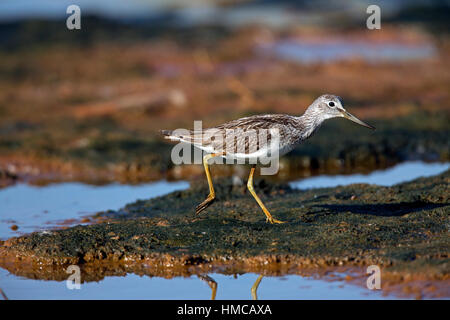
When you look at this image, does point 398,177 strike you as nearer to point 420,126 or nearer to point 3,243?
point 420,126

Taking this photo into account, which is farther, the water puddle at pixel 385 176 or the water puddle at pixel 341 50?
the water puddle at pixel 341 50

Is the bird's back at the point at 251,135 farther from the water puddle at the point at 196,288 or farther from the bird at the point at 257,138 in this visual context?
the water puddle at the point at 196,288

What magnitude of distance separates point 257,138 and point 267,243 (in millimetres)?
1448

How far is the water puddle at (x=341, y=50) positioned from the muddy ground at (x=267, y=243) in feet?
39.8

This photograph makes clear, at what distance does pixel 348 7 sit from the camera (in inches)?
1070

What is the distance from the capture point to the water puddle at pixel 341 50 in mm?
20250

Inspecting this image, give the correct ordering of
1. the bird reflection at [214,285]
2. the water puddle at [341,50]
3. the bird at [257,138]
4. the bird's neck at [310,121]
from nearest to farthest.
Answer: the bird reflection at [214,285] < the bird at [257,138] < the bird's neck at [310,121] < the water puddle at [341,50]

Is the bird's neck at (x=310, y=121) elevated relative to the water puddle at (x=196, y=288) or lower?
elevated

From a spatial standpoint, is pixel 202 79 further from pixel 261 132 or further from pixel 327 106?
pixel 261 132

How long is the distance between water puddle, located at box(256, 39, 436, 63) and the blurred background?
0.06m

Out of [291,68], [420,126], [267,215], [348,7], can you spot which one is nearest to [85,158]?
[267,215]

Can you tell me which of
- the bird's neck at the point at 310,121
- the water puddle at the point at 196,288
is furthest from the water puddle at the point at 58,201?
the bird's neck at the point at 310,121

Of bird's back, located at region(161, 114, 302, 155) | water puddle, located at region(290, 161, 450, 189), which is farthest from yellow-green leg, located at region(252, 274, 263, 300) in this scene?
water puddle, located at region(290, 161, 450, 189)

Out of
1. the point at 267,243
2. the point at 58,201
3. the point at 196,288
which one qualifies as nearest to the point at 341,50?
the point at 58,201
